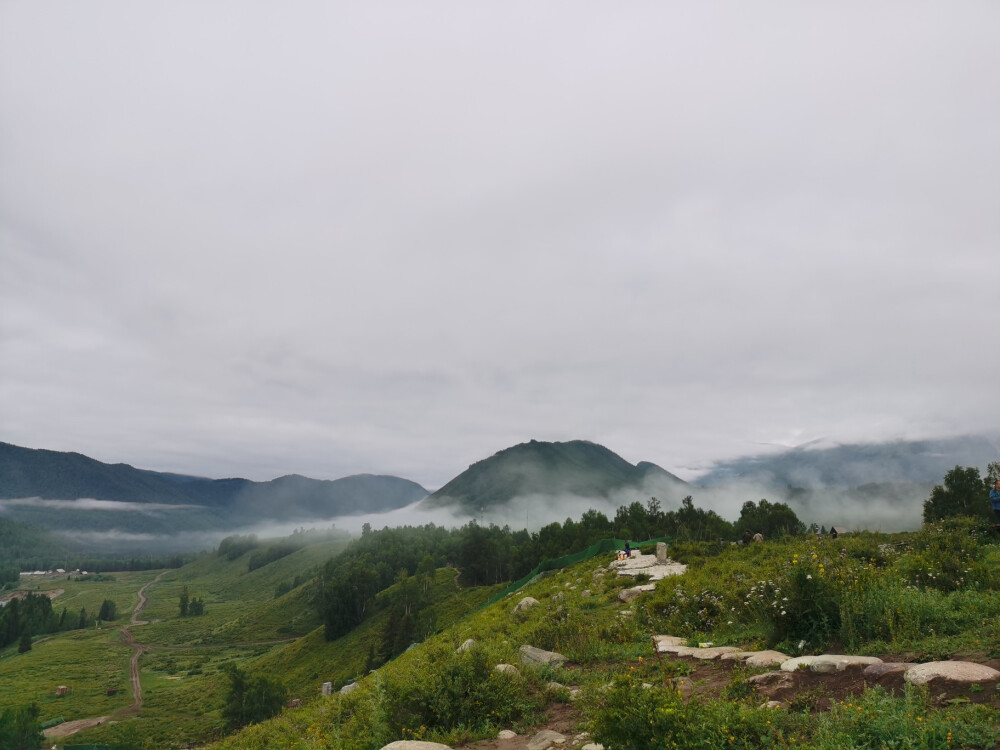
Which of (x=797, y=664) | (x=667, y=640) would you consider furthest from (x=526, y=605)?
(x=797, y=664)

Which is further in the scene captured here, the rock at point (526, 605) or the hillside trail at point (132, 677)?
the hillside trail at point (132, 677)

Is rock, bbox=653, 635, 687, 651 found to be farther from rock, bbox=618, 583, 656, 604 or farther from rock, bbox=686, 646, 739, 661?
rock, bbox=618, 583, 656, 604

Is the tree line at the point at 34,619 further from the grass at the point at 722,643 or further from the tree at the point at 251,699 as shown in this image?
the grass at the point at 722,643

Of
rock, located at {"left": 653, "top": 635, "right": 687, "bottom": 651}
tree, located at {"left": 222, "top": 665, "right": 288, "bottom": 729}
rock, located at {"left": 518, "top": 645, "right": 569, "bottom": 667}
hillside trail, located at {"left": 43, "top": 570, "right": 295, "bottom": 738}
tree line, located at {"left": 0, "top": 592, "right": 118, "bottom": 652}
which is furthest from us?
tree line, located at {"left": 0, "top": 592, "right": 118, "bottom": 652}

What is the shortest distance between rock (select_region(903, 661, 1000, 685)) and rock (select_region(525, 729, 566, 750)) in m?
4.24

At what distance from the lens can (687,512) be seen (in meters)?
93.3

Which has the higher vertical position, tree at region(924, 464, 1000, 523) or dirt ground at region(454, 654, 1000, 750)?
dirt ground at region(454, 654, 1000, 750)

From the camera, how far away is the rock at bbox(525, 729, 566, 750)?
690 cm

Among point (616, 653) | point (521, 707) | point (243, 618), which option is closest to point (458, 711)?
point (521, 707)

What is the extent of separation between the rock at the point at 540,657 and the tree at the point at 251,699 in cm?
5706

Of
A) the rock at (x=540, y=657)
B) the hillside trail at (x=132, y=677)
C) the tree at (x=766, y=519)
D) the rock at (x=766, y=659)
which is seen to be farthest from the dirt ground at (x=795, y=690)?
the hillside trail at (x=132, y=677)

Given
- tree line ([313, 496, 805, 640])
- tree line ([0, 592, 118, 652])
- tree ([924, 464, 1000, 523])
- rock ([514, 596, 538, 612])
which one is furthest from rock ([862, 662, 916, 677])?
tree line ([0, 592, 118, 652])

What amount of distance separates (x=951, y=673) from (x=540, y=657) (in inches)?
283

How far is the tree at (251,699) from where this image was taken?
54969 millimetres
